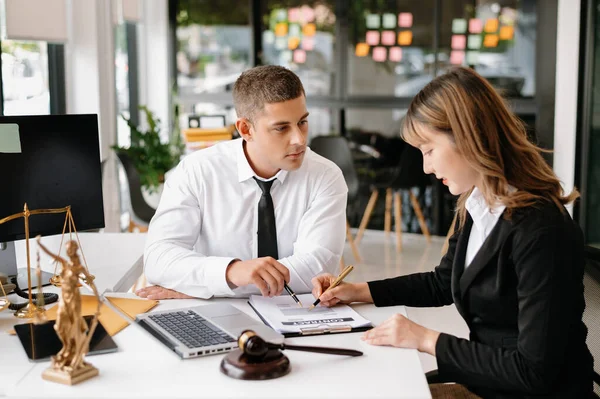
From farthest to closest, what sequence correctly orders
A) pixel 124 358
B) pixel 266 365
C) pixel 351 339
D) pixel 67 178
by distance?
pixel 67 178 < pixel 351 339 < pixel 124 358 < pixel 266 365

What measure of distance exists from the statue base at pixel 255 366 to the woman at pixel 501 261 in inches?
10.9

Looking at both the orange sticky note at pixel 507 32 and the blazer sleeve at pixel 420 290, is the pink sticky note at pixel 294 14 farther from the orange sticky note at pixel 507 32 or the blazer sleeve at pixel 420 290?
the blazer sleeve at pixel 420 290

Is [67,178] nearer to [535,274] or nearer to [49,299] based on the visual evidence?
[49,299]

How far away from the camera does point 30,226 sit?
2.23 metres

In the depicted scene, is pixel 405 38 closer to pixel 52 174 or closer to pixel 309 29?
pixel 309 29

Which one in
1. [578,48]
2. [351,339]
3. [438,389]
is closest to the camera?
[351,339]

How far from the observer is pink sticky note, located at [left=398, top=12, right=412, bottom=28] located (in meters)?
6.69

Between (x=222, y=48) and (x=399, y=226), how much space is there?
2.55m

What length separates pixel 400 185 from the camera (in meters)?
6.30

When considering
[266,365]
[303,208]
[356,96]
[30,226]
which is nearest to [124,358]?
[266,365]

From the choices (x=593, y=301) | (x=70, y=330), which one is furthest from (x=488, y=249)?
(x=70, y=330)

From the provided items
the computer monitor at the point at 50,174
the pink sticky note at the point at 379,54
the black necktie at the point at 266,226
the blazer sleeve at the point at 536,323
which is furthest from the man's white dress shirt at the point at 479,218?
the pink sticky note at the point at 379,54

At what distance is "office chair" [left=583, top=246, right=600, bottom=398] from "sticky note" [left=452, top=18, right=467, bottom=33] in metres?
4.98

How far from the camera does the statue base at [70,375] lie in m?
1.48
